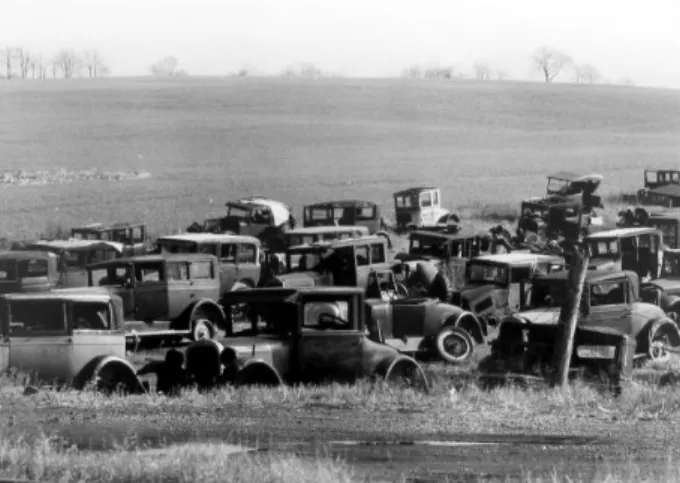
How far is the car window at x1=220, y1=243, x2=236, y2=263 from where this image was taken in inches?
1029

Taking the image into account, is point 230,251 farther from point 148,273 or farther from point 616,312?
point 616,312

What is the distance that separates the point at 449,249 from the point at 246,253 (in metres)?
4.95

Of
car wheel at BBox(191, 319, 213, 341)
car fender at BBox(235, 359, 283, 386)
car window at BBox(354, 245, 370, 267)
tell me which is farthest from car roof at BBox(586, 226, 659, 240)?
car fender at BBox(235, 359, 283, 386)

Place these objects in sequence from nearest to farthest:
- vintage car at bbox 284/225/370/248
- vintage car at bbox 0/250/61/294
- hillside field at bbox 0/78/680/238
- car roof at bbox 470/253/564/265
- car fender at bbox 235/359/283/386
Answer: car fender at bbox 235/359/283/386, car roof at bbox 470/253/564/265, vintage car at bbox 0/250/61/294, vintage car at bbox 284/225/370/248, hillside field at bbox 0/78/680/238

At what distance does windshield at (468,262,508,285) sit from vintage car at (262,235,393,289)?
2219 mm

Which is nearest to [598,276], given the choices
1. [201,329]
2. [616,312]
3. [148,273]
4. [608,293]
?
[608,293]

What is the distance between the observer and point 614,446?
1143cm

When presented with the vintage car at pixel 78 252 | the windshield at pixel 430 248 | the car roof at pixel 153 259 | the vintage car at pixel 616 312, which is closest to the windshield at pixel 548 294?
the vintage car at pixel 616 312

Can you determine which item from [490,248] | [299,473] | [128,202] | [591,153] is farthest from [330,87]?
[299,473]

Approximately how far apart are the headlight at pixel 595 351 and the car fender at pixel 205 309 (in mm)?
6951

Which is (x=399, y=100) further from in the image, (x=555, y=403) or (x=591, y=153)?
(x=555, y=403)

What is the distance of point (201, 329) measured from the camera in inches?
833

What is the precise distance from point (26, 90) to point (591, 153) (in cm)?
4692

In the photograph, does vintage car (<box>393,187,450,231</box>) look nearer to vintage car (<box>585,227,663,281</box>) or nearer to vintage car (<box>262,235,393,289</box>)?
vintage car (<box>585,227,663,281</box>)
